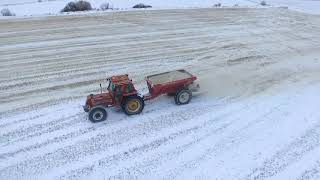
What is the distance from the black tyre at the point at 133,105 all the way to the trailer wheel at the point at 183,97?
1.04 meters

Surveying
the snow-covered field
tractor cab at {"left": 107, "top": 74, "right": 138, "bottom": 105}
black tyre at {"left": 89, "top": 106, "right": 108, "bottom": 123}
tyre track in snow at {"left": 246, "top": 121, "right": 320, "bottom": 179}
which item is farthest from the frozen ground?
the snow-covered field

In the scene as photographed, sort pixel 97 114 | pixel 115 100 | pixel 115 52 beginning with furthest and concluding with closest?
pixel 115 52
pixel 115 100
pixel 97 114

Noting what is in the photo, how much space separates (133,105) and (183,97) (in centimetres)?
148

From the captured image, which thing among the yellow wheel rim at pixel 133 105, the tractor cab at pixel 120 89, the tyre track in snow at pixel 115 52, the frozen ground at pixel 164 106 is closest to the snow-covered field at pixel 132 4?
the tyre track in snow at pixel 115 52

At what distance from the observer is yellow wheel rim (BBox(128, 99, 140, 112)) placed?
32.3 ft

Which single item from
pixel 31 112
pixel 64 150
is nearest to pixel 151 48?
pixel 31 112

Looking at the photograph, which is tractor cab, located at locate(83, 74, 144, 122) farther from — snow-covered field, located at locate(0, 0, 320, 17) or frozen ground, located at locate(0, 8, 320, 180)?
snow-covered field, located at locate(0, 0, 320, 17)

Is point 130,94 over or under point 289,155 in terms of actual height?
over

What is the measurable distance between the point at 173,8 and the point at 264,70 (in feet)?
38.0

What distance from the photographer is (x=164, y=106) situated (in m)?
10.5

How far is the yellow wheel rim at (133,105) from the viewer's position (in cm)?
984

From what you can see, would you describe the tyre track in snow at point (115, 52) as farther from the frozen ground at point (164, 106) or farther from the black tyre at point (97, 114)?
the black tyre at point (97, 114)

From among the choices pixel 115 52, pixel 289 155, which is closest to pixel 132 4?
pixel 115 52

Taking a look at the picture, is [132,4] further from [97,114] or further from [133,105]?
[97,114]
